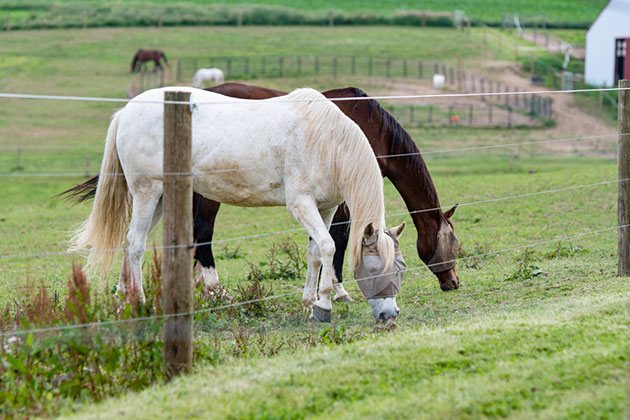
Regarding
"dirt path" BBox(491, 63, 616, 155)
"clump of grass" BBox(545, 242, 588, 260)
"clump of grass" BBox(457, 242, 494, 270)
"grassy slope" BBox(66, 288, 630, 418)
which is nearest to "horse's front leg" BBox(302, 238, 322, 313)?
"grassy slope" BBox(66, 288, 630, 418)

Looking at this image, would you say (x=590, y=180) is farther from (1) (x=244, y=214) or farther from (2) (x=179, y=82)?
(2) (x=179, y=82)

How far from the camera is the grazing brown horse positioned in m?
9.09

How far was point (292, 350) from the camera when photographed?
21.8 ft

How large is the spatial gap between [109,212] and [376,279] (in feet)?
8.36

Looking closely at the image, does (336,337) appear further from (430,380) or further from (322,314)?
(430,380)

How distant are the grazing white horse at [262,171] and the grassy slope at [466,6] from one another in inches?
2376

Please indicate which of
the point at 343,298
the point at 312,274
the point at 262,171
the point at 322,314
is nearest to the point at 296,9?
the point at 343,298

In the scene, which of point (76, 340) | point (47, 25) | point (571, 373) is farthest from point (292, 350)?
point (47, 25)

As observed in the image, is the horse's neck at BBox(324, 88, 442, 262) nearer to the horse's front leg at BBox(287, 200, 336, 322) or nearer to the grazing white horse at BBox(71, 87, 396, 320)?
the grazing white horse at BBox(71, 87, 396, 320)

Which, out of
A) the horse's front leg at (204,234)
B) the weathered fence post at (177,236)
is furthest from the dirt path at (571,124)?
the weathered fence post at (177,236)

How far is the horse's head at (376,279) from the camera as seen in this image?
295 inches

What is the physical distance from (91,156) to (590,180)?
17115mm

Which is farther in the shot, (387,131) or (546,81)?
(546,81)

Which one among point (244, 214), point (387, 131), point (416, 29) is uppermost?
point (416, 29)
